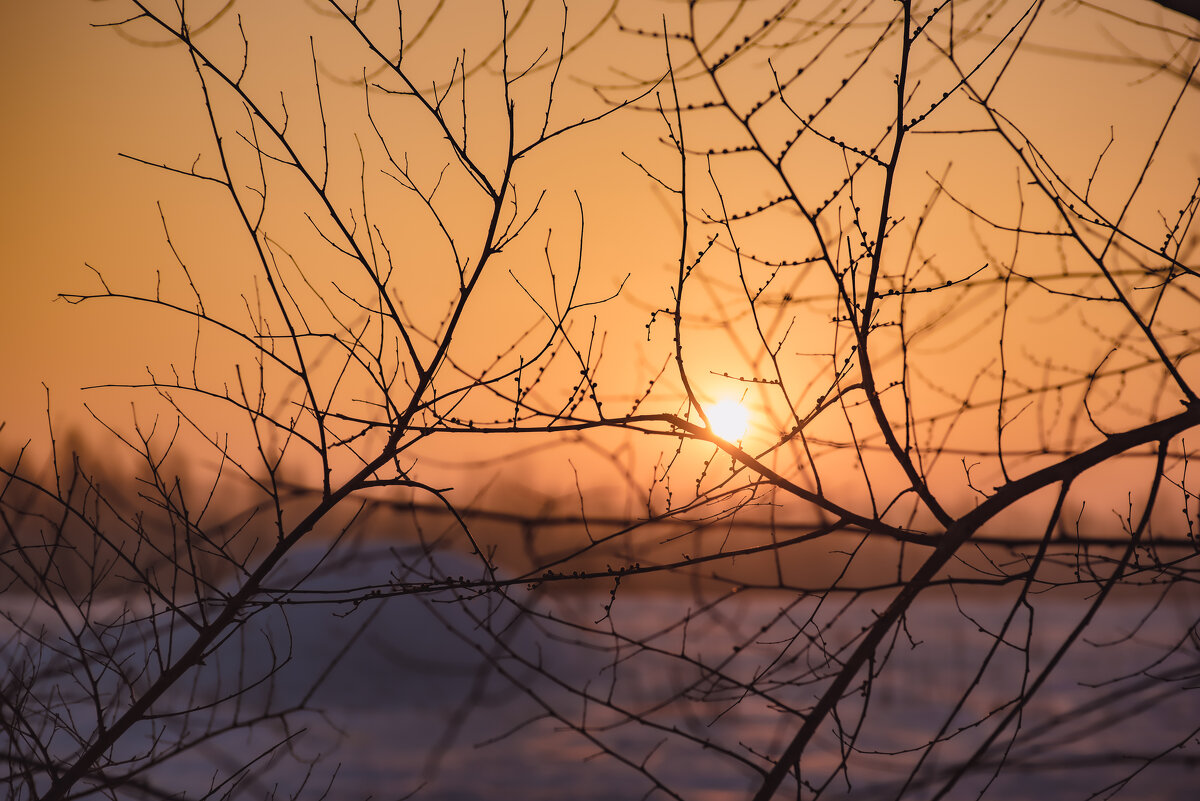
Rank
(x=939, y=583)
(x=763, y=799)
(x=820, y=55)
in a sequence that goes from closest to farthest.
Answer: (x=763, y=799)
(x=939, y=583)
(x=820, y=55)

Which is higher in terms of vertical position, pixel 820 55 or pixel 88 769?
pixel 820 55

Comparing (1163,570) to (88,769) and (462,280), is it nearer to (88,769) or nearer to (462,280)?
(462,280)

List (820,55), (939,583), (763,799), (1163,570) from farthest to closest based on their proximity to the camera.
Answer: (820,55) < (1163,570) < (939,583) < (763,799)

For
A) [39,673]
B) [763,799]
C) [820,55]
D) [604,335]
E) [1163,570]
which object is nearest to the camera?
[763,799]

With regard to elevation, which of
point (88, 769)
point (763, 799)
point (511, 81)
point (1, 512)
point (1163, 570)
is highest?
point (511, 81)

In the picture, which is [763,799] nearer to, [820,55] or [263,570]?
[263,570]

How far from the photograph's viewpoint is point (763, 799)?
5.63ft

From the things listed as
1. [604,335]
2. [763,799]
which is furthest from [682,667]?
[604,335]

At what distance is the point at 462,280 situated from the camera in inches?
90.1

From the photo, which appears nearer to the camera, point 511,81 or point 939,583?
point 939,583

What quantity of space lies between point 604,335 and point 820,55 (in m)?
0.84

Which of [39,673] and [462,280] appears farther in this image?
[39,673]

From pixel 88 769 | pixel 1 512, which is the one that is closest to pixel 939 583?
pixel 88 769

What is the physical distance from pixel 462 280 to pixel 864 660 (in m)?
1.26
